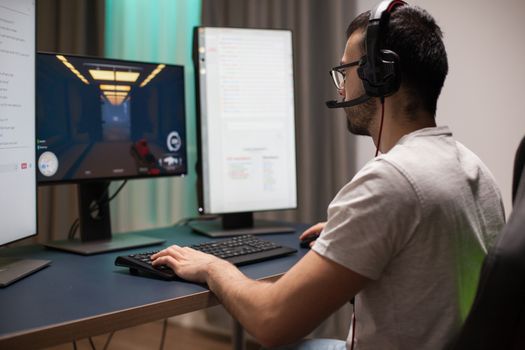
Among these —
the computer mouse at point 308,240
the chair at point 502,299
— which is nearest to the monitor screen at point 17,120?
the computer mouse at point 308,240

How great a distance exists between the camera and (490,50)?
1.99 meters

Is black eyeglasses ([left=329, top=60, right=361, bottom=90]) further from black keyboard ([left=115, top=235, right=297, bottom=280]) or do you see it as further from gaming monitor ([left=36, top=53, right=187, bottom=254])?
gaming monitor ([left=36, top=53, right=187, bottom=254])

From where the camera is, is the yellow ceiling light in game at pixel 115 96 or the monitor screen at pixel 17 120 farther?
the yellow ceiling light in game at pixel 115 96

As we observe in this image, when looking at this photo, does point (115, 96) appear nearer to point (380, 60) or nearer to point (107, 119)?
point (107, 119)

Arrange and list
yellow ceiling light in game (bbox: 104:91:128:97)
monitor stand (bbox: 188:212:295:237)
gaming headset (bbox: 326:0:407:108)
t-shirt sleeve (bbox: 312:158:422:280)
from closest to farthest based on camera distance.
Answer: t-shirt sleeve (bbox: 312:158:422:280)
gaming headset (bbox: 326:0:407:108)
yellow ceiling light in game (bbox: 104:91:128:97)
monitor stand (bbox: 188:212:295:237)

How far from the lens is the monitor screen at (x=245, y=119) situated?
187 cm

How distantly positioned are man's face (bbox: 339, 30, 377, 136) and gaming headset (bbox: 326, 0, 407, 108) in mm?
68

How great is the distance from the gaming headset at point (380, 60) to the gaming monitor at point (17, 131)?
82 cm

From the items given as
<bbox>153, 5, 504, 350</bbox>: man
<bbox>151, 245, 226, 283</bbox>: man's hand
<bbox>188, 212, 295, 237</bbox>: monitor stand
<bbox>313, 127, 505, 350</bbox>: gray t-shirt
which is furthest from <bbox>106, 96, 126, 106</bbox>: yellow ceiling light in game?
<bbox>313, 127, 505, 350</bbox>: gray t-shirt

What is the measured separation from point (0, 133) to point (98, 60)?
51 centimetres

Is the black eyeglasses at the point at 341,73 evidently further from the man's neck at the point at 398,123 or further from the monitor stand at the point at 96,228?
the monitor stand at the point at 96,228

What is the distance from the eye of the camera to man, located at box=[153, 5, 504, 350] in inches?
34.5

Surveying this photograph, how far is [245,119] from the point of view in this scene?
190 cm

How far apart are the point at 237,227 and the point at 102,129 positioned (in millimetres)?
577
